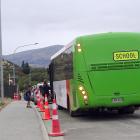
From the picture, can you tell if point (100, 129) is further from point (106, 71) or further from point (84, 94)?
point (106, 71)

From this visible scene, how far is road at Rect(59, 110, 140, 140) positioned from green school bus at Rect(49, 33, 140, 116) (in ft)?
2.35

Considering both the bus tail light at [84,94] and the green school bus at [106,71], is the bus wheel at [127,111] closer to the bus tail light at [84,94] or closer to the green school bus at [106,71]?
the green school bus at [106,71]

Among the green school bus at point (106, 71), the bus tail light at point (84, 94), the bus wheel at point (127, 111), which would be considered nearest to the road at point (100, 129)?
the bus wheel at point (127, 111)

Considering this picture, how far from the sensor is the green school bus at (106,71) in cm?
2039

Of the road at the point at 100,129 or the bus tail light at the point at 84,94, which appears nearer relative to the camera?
the road at the point at 100,129

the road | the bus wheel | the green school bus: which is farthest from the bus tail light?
the bus wheel

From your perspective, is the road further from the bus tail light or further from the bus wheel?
the bus tail light

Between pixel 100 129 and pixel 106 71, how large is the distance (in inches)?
134

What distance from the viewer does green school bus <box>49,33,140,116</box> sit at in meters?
20.4

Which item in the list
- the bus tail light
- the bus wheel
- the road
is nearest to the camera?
the road

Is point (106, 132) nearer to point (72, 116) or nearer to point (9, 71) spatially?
point (72, 116)

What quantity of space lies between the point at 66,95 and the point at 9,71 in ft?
275

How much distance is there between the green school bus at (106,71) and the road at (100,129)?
2.35ft

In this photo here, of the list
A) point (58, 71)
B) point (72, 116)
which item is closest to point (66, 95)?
point (72, 116)
